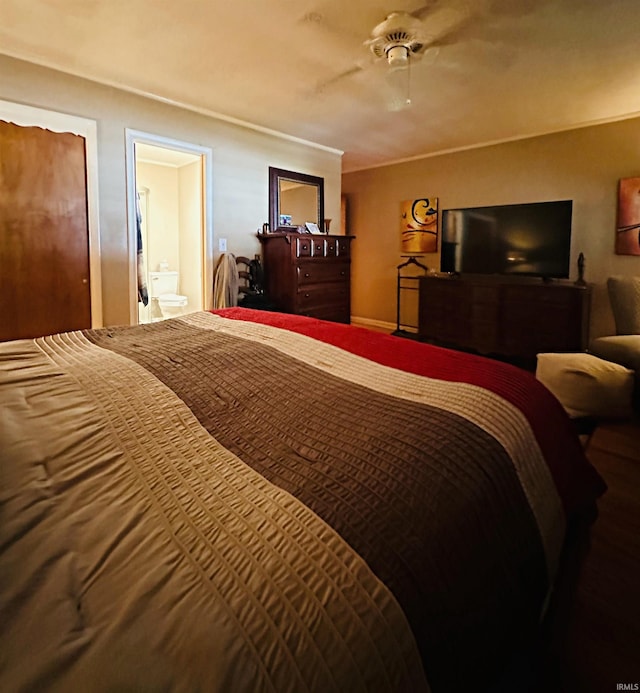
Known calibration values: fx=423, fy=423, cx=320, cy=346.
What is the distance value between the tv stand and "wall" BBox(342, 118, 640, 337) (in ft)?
1.53

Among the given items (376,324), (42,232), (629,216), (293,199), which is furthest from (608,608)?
(376,324)

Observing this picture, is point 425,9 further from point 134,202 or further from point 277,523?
point 277,523

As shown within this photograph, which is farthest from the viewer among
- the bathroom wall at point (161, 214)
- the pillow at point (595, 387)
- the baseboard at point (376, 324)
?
the baseboard at point (376, 324)

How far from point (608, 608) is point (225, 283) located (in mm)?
3570

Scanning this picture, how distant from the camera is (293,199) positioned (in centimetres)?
477

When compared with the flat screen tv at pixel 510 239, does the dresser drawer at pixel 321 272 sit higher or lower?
lower

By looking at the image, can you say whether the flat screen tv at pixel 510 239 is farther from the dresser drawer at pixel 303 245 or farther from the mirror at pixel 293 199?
the dresser drawer at pixel 303 245

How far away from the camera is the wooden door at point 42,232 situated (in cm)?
293

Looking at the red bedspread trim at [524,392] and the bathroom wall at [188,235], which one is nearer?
the red bedspread trim at [524,392]

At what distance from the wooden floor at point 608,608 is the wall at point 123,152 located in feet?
11.5

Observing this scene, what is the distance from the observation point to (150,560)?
0.56 meters

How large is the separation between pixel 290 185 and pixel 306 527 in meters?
4.60

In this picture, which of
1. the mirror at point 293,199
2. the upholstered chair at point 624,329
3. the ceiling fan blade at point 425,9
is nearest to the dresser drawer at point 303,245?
the mirror at point 293,199

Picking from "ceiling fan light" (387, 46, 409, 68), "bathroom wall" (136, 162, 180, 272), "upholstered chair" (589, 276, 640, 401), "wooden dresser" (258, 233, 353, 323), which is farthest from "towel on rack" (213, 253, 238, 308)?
"upholstered chair" (589, 276, 640, 401)
